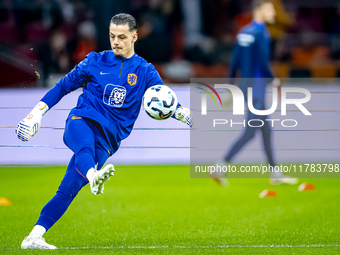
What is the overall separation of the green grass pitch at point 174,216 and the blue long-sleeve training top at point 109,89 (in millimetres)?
833

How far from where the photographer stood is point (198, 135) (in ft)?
24.8

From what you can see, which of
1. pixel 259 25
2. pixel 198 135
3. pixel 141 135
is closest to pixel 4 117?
pixel 141 135

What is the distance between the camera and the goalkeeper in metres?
3.73

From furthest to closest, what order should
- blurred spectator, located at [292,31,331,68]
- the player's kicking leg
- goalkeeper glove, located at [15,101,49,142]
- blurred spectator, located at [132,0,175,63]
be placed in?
blurred spectator, located at [292,31,331,68]
blurred spectator, located at [132,0,175,63]
goalkeeper glove, located at [15,101,49,142]
the player's kicking leg

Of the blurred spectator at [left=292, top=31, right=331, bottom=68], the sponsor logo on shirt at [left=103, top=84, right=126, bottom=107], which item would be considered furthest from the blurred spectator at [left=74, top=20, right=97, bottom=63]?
the sponsor logo on shirt at [left=103, top=84, right=126, bottom=107]

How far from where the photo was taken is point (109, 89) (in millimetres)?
3943

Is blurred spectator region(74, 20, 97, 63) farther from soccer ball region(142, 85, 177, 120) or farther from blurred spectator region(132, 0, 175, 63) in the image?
soccer ball region(142, 85, 177, 120)

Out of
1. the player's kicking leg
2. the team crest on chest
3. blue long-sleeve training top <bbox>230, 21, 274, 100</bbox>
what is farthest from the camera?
blue long-sleeve training top <bbox>230, 21, 274, 100</bbox>

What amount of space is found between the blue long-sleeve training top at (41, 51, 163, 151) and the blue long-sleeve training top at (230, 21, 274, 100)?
2.51m

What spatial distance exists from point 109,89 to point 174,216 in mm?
1600

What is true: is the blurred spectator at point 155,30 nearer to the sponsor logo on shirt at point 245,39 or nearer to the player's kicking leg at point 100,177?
the sponsor logo on shirt at point 245,39

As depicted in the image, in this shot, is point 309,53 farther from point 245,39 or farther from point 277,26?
point 245,39

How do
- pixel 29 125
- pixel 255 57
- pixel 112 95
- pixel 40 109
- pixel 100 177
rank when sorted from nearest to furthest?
pixel 100 177 < pixel 29 125 < pixel 40 109 < pixel 112 95 < pixel 255 57

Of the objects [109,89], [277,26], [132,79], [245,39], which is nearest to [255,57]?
[245,39]
